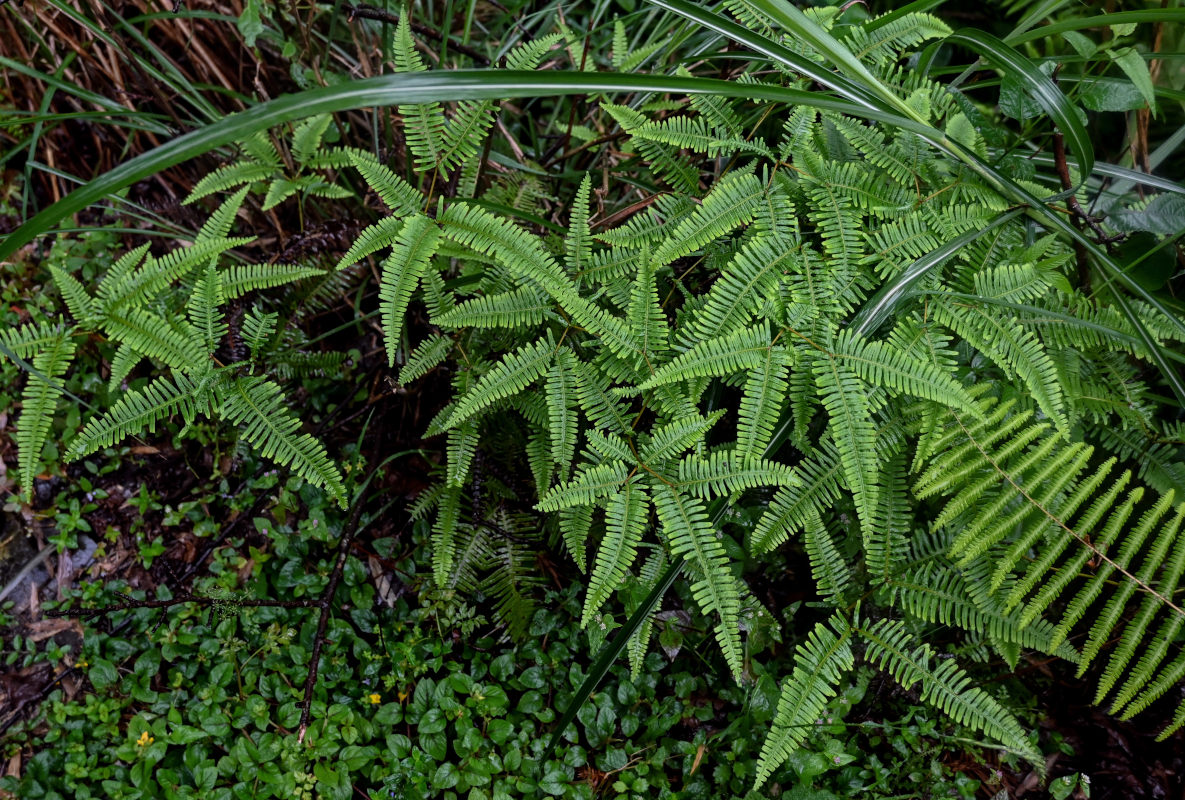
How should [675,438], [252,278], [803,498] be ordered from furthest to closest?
1. [252,278]
2. [803,498]
3. [675,438]

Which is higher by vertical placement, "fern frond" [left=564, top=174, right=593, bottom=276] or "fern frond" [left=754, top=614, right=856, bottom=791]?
"fern frond" [left=564, top=174, right=593, bottom=276]

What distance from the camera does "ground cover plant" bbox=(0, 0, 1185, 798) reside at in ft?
6.01

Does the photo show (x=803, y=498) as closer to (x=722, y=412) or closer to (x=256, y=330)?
(x=722, y=412)

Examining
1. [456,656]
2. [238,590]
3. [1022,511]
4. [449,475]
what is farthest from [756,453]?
[238,590]

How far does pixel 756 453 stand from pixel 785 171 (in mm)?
795

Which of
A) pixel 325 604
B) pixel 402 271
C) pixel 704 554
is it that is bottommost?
pixel 325 604

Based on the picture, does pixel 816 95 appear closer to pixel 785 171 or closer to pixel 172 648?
pixel 785 171

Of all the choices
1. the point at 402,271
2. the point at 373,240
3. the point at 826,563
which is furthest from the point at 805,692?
the point at 373,240

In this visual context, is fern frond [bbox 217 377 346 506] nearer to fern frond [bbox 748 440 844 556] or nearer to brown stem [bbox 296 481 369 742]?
brown stem [bbox 296 481 369 742]

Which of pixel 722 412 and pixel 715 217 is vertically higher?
pixel 715 217

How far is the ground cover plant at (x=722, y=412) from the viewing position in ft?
6.01

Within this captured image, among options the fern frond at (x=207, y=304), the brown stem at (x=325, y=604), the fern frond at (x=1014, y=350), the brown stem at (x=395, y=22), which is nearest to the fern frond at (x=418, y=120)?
the brown stem at (x=395, y=22)

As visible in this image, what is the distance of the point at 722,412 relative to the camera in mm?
1854

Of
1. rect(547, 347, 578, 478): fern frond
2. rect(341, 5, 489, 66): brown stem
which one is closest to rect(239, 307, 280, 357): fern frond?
rect(547, 347, 578, 478): fern frond
